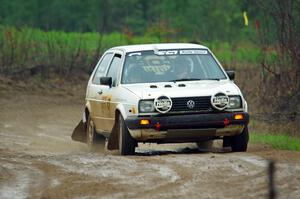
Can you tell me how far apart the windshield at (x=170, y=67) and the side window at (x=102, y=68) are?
1.06 m

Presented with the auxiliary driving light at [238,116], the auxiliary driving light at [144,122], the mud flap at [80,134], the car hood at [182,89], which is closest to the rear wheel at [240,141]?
the auxiliary driving light at [238,116]

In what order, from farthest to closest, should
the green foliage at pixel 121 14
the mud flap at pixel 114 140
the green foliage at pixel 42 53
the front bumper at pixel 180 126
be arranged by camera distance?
the green foliage at pixel 121 14 → the green foliage at pixel 42 53 → the mud flap at pixel 114 140 → the front bumper at pixel 180 126

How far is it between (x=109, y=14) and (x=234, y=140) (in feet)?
131

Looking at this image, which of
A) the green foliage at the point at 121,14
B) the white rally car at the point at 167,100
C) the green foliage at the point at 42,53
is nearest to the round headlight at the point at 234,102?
the white rally car at the point at 167,100

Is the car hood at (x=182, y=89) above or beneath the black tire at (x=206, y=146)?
above

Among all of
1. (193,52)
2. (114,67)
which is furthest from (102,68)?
(193,52)

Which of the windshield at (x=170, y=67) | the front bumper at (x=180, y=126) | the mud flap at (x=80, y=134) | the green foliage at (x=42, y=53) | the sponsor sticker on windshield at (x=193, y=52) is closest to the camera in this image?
the front bumper at (x=180, y=126)

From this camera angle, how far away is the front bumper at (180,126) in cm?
1295

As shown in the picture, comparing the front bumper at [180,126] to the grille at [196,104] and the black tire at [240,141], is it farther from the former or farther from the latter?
the black tire at [240,141]

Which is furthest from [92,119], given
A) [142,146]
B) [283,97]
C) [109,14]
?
[109,14]

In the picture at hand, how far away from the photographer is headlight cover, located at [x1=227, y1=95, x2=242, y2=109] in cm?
1323

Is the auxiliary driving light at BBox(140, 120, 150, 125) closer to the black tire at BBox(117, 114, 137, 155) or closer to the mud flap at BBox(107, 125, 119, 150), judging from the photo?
the black tire at BBox(117, 114, 137, 155)

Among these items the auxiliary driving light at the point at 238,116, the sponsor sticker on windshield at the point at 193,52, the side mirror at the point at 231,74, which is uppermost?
the sponsor sticker on windshield at the point at 193,52

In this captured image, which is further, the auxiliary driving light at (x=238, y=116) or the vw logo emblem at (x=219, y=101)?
the auxiliary driving light at (x=238, y=116)
